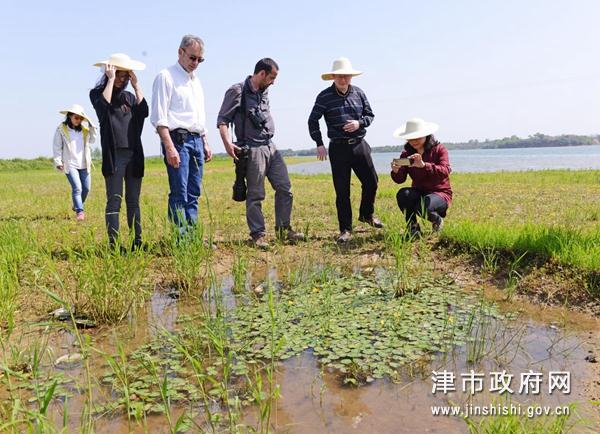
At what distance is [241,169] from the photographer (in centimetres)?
507

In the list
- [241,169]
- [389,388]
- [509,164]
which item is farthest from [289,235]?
[509,164]

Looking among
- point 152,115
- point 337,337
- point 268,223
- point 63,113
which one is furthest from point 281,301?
point 63,113

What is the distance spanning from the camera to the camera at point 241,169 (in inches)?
197

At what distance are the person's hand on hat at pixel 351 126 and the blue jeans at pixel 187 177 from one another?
1.50 metres

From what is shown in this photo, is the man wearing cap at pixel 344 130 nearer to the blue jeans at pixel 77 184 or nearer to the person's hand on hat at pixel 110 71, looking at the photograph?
the person's hand on hat at pixel 110 71

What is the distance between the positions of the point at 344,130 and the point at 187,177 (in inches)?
68.2

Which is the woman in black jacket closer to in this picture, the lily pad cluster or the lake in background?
the lily pad cluster

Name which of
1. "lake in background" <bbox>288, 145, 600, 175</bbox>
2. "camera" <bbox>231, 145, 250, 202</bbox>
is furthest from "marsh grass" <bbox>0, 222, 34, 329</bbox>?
"lake in background" <bbox>288, 145, 600, 175</bbox>

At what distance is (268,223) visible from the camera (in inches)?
263

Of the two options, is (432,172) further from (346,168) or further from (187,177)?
(187,177)

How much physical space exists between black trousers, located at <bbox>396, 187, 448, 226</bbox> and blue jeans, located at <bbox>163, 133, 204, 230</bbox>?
2122 mm

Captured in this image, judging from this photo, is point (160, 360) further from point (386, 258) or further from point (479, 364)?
point (386, 258)

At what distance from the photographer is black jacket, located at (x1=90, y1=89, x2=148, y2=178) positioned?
429 centimetres

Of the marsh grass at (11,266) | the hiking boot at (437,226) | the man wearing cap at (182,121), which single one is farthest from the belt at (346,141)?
the marsh grass at (11,266)
